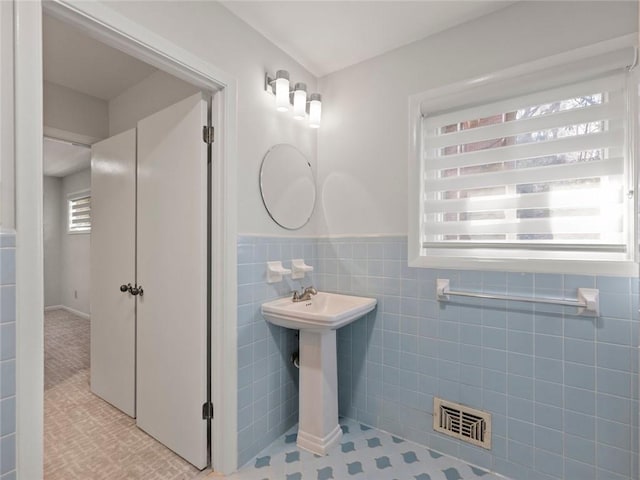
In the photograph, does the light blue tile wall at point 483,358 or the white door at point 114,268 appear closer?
the light blue tile wall at point 483,358

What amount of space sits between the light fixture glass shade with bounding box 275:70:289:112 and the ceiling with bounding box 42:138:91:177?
9.84 feet

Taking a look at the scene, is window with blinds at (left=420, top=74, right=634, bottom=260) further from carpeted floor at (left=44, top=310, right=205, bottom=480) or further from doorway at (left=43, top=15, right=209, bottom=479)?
carpeted floor at (left=44, top=310, right=205, bottom=480)

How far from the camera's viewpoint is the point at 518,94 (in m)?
1.59

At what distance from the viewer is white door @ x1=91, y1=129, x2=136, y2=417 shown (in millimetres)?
2062

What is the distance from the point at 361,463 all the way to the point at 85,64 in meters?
3.03

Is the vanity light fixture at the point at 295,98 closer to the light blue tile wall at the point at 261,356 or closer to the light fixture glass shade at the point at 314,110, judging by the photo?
the light fixture glass shade at the point at 314,110

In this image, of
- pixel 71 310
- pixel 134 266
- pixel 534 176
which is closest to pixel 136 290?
pixel 134 266

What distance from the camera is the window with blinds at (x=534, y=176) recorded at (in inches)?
55.7

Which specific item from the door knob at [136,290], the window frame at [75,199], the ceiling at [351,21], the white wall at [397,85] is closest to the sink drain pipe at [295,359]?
the white wall at [397,85]

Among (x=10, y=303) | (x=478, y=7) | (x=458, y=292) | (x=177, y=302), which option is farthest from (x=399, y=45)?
(x=10, y=303)

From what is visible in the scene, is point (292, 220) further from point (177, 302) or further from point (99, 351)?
point (99, 351)

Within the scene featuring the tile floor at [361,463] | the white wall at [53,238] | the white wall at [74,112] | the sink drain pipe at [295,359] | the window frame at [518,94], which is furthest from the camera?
the white wall at [53,238]

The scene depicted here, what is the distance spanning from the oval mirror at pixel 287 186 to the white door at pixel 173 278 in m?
0.37

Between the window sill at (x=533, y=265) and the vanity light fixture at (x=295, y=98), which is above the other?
the vanity light fixture at (x=295, y=98)
